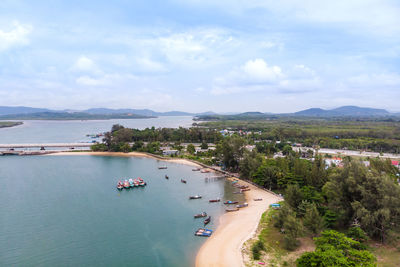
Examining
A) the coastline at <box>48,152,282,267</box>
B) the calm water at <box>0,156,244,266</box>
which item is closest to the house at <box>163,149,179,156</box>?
the calm water at <box>0,156,244,266</box>

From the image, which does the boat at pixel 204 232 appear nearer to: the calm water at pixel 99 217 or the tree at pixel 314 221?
the calm water at pixel 99 217

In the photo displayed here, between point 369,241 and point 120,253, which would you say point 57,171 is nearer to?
point 120,253

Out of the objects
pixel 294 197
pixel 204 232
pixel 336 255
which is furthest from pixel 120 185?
pixel 336 255

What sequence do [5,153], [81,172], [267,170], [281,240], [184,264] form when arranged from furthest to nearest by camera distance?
[5,153], [81,172], [267,170], [281,240], [184,264]

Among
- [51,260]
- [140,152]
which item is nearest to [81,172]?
[140,152]

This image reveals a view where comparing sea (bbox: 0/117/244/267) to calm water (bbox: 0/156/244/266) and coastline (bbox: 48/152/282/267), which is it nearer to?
calm water (bbox: 0/156/244/266)

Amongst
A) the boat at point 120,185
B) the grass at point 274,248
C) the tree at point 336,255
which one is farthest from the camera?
the boat at point 120,185

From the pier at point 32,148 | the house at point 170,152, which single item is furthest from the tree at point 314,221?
the pier at point 32,148
